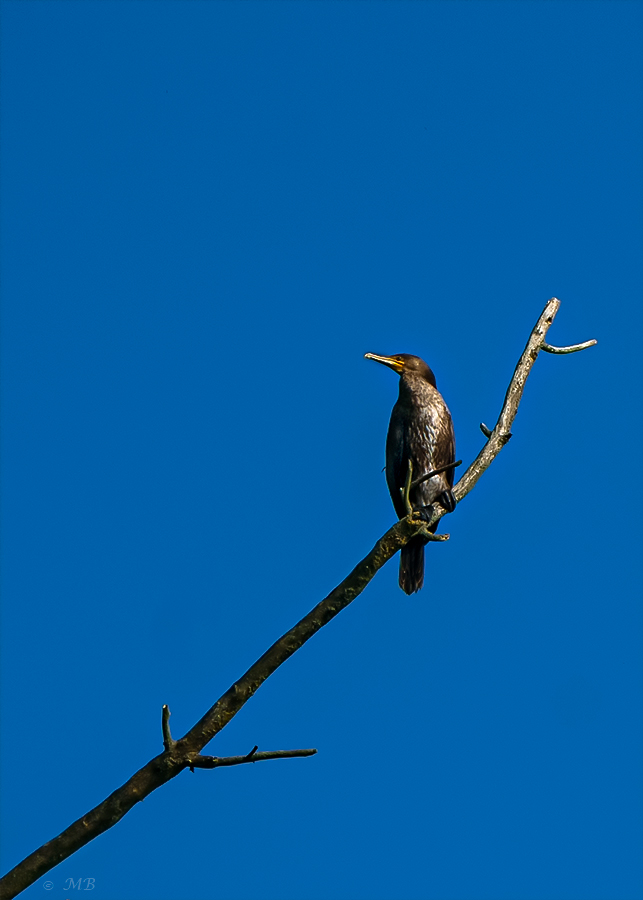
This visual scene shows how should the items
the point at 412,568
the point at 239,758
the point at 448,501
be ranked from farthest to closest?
the point at 412,568 → the point at 448,501 → the point at 239,758

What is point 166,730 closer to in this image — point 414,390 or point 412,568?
point 412,568

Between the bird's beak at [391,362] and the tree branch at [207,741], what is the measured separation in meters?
2.85

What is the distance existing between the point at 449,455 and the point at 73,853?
4174 mm

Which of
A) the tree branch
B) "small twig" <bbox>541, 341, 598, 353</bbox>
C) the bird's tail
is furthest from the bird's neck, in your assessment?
the tree branch

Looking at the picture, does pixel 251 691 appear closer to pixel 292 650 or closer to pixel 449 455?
pixel 292 650

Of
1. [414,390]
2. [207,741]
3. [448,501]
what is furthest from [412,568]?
[207,741]

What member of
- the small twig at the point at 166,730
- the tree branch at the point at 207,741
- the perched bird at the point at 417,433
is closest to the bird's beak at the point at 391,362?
the perched bird at the point at 417,433

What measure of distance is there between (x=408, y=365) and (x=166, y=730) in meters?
4.07

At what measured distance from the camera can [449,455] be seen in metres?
7.64

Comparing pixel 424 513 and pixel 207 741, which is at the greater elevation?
pixel 424 513

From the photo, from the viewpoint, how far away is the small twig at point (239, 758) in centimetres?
414

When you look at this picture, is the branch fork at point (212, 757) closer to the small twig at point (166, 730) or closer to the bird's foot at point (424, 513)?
the small twig at point (166, 730)

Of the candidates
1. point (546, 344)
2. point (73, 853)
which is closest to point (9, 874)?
point (73, 853)

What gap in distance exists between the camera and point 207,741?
174 inches
